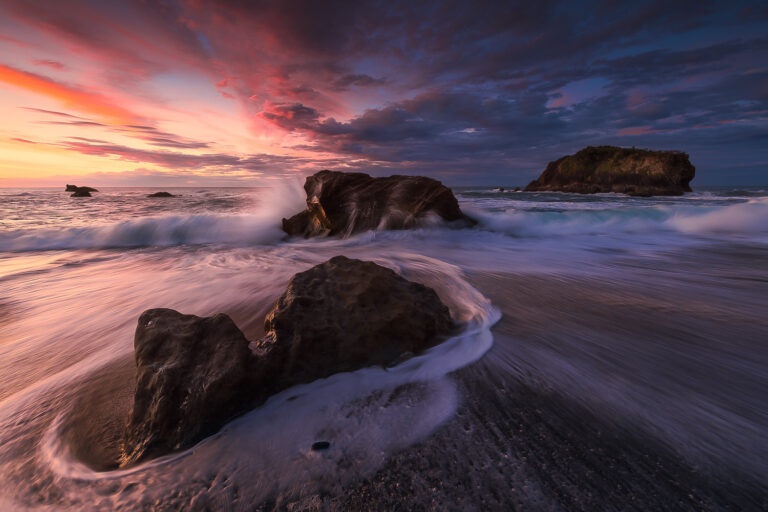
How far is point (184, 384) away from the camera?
150 cm

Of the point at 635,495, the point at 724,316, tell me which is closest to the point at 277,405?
the point at 635,495

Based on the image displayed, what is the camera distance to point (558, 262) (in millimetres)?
5203

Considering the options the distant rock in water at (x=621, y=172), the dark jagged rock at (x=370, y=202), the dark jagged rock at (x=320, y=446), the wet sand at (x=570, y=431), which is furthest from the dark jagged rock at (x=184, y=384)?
the distant rock in water at (x=621, y=172)

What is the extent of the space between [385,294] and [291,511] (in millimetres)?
1450

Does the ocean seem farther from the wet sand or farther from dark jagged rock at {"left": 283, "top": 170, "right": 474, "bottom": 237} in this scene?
dark jagged rock at {"left": 283, "top": 170, "right": 474, "bottom": 237}

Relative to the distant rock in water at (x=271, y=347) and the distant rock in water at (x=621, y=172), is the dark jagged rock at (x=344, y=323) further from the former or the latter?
the distant rock in water at (x=621, y=172)

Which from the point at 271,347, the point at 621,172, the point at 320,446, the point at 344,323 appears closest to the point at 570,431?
the point at 320,446

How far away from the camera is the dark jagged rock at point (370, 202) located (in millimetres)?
8469

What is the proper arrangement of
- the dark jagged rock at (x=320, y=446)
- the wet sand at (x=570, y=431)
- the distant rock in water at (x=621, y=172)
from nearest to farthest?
the wet sand at (x=570, y=431), the dark jagged rock at (x=320, y=446), the distant rock in water at (x=621, y=172)

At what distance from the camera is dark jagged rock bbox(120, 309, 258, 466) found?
55.0 inches

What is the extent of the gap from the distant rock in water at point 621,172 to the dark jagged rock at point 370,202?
37131mm

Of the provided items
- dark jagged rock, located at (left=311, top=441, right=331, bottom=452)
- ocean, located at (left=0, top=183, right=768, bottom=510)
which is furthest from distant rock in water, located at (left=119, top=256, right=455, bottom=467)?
dark jagged rock, located at (left=311, top=441, right=331, bottom=452)

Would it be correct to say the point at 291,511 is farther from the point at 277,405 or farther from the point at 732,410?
the point at 732,410

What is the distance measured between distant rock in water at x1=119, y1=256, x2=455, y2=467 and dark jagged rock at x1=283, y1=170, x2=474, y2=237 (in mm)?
6071
